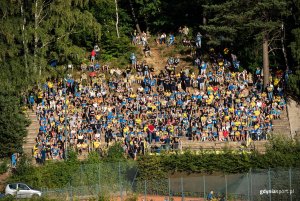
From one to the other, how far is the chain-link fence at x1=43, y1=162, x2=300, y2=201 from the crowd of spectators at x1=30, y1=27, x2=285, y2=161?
4110 mm

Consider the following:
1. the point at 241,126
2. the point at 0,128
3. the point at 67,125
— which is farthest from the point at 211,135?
the point at 0,128

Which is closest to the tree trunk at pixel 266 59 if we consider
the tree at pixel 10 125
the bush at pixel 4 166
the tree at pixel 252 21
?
the tree at pixel 252 21

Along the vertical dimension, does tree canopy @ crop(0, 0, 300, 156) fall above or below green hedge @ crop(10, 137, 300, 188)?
above

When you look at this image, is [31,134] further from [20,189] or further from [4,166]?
[20,189]

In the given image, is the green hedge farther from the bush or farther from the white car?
the white car

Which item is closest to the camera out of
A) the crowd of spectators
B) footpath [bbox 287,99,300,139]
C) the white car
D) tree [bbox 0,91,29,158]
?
the white car

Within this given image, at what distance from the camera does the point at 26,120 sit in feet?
192

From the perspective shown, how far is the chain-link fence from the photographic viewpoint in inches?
1674

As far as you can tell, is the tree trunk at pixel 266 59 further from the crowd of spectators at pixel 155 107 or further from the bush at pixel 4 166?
the bush at pixel 4 166

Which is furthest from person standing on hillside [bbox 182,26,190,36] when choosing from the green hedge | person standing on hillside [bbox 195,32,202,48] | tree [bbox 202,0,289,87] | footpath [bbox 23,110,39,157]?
the green hedge

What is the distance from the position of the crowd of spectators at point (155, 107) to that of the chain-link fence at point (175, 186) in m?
4.11

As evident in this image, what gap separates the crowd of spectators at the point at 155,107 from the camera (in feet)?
182

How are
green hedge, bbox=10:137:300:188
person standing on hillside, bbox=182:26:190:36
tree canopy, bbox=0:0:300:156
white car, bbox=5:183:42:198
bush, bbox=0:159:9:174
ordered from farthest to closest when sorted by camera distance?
1. person standing on hillside, bbox=182:26:190:36
2. tree canopy, bbox=0:0:300:156
3. bush, bbox=0:159:9:174
4. white car, bbox=5:183:42:198
5. green hedge, bbox=10:137:300:188

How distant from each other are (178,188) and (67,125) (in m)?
13.5
